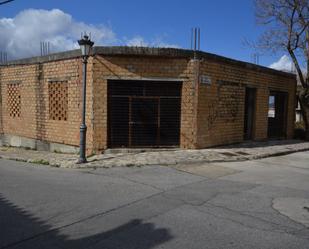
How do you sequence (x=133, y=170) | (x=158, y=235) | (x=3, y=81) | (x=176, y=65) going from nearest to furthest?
(x=158, y=235), (x=133, y=170), (x=176, y=65), (x=3, y=81)

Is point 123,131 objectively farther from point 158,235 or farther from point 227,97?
point 158,235

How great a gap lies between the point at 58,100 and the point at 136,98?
324cm

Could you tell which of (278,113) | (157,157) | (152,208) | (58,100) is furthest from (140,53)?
(278,113)

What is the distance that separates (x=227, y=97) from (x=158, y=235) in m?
8.81

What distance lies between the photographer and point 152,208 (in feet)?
17.1

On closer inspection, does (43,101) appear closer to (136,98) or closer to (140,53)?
(136,98)

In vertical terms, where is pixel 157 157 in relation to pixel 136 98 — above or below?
below

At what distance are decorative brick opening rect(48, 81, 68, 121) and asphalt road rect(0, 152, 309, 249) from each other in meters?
3.74

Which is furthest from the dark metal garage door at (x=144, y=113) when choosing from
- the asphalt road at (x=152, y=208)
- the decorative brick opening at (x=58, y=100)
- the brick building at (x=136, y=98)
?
the asphalt road at (x=152, y=208)

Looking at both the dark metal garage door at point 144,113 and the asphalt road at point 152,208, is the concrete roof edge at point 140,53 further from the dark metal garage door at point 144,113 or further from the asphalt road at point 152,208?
the asphalt road at point 152,208

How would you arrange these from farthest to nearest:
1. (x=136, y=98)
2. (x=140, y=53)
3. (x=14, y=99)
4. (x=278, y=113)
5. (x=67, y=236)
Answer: (x=278, y=113) → (x=14, y=99) → (x=136, y=98) → (x=140, y=53) → (x=67, y=236)

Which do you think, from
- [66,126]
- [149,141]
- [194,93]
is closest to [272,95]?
[194,93]

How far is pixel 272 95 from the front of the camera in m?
15.7

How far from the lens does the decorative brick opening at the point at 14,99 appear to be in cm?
1374
